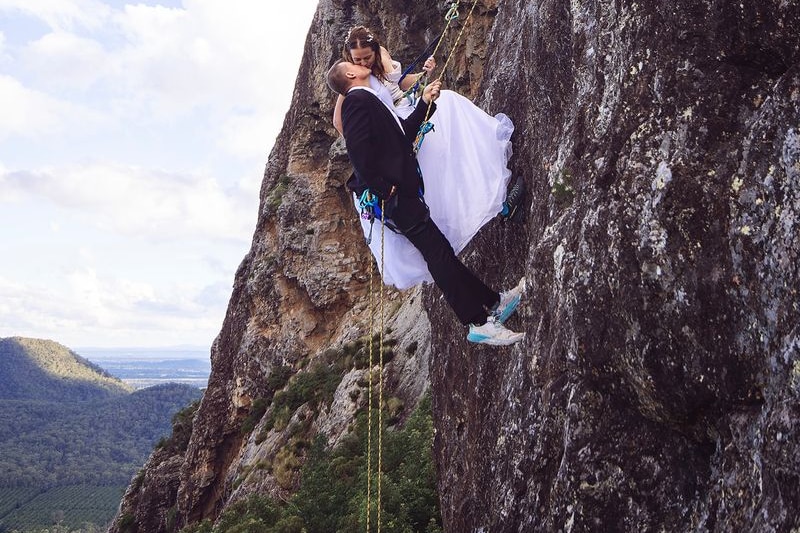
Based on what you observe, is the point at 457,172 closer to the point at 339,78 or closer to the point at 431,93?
the point at 431,93

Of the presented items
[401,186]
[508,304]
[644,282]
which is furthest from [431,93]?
[644,282]

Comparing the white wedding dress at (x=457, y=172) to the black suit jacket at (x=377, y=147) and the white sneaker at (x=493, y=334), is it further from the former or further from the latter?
the white sneaker at (x=493, y=334)

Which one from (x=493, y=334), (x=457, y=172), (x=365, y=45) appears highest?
(x=365, y=45)

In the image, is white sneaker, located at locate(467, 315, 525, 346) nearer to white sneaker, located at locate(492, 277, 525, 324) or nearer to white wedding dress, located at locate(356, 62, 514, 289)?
white sneaker, located at locate(492, 277, 525, 324)

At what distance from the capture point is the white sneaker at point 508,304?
5.97m

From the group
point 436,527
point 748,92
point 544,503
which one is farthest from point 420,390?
point 748,92

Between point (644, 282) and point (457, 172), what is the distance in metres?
2.92

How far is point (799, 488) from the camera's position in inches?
110

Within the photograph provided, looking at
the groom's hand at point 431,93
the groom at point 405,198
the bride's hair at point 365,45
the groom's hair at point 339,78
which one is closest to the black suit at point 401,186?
the groom at point 405,198

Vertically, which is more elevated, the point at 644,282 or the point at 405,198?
the point at 405,198

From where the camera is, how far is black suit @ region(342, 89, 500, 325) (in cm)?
607

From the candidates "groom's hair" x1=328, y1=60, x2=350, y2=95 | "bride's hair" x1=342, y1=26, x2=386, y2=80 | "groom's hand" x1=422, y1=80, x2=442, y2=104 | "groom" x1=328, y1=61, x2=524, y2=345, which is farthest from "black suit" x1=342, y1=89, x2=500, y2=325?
"bride's hair" x1=342, y1=26, x2=386, y2=80

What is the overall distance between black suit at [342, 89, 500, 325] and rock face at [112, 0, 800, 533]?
0.46 metres

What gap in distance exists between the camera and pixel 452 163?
21.2ft
